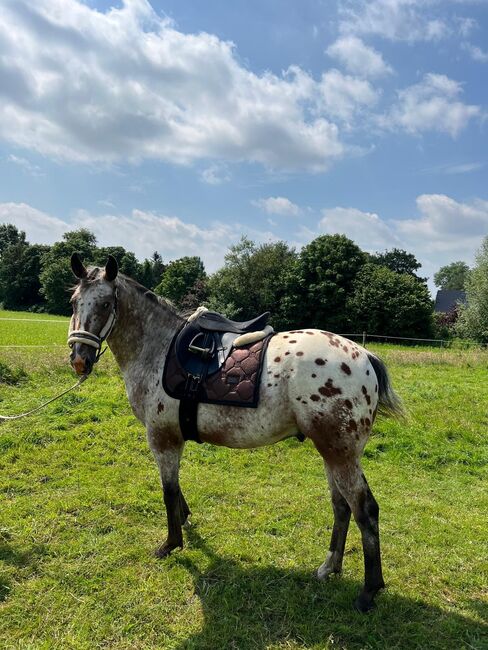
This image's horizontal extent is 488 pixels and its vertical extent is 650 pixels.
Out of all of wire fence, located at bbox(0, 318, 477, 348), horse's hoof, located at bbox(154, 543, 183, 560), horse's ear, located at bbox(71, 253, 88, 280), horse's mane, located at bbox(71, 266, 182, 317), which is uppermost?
horse's ear, located at bbox(71, 253, 88, 280)

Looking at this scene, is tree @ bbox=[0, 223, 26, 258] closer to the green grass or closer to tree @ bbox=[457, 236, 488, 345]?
the green grass

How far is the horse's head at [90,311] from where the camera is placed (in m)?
3.24

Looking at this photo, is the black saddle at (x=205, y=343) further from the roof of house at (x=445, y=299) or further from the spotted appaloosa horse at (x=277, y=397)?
the roof of house at (x=445, y=299)

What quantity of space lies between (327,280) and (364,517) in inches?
1279

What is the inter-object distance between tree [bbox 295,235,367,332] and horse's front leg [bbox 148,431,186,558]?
102ft

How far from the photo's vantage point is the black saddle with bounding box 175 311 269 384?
3.36 meters

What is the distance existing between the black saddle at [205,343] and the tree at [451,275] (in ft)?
314

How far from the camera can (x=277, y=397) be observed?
312 centimetres

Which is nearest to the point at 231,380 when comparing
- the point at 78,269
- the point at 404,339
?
the point at 78,269

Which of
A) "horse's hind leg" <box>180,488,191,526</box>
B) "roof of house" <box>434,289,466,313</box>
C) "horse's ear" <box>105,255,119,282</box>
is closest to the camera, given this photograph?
"horse's ear" <box>105,255,119,282</box>

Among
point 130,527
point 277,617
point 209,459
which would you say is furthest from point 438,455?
point 130,527

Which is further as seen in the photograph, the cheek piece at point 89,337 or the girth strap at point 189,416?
the girth strap at point 189,416

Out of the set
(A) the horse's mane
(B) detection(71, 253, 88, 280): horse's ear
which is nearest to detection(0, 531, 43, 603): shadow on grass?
(A) the horse's mane

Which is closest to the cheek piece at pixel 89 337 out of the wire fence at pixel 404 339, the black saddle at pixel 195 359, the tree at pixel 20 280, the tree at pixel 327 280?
the black saddle at pixel 195 359
